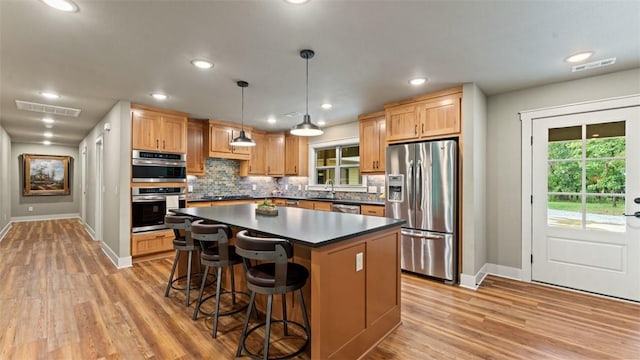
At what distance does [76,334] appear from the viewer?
234 centimetres

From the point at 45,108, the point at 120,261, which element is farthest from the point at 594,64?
the point at 45,108

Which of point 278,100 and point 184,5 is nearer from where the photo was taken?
point 184,5

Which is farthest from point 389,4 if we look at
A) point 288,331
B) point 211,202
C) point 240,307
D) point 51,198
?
point 51,198

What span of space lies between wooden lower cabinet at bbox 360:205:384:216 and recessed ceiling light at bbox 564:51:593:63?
2.69 metres

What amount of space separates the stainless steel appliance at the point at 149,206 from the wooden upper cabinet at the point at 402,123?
361 centimetres

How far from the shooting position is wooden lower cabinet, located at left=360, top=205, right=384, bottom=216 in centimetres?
438

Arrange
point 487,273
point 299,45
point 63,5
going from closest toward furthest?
point 63,5
point 299,45
point 487,273

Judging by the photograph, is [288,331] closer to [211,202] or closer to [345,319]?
[345,319]

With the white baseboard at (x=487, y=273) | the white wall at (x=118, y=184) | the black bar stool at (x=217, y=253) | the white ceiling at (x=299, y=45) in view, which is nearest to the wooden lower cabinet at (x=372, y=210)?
the white baseboard at (x=487, y=273)

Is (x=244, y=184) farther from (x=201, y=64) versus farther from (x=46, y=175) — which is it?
(x=46, y=175)

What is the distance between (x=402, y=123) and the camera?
4039mm

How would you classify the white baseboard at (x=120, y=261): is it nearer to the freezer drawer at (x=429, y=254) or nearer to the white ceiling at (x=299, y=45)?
the white ceiling at (x=299, y=45)

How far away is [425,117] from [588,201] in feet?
6.73

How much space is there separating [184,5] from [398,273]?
2.62m
